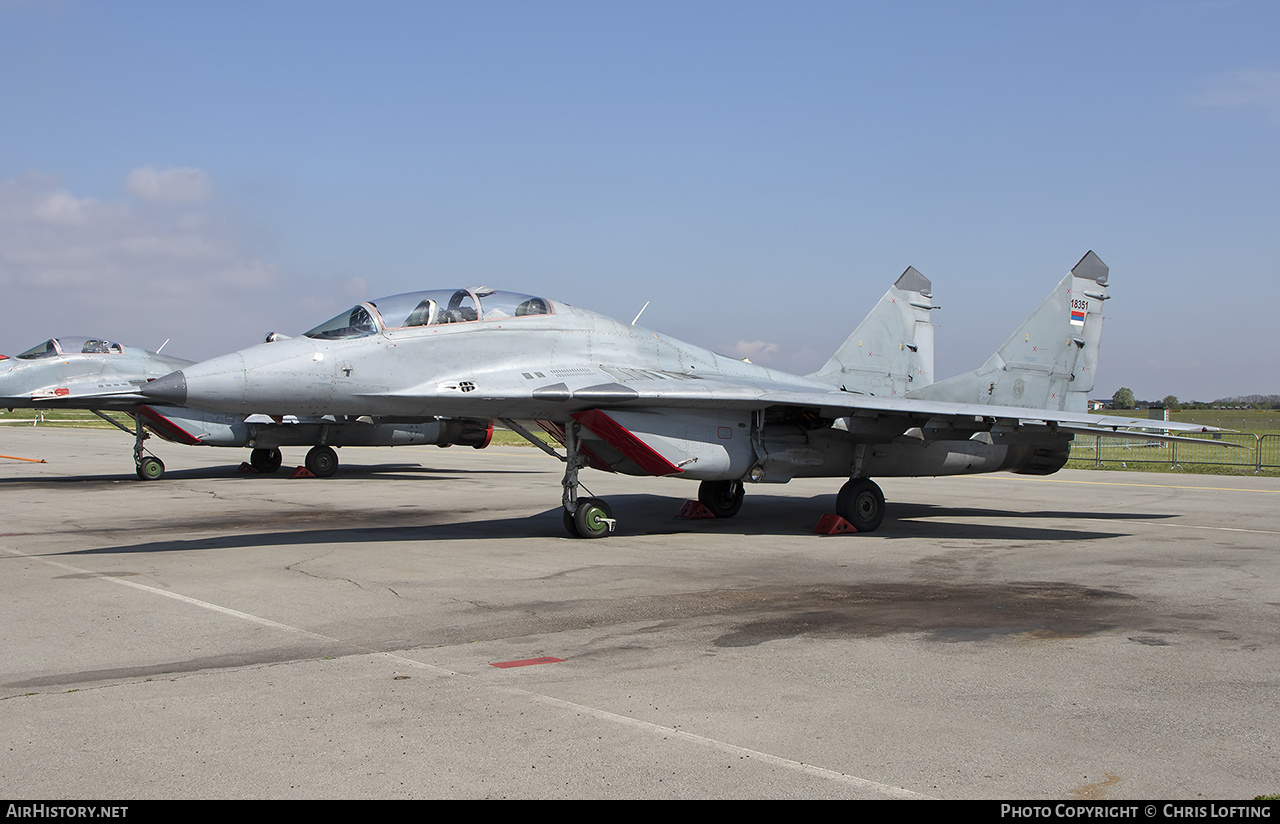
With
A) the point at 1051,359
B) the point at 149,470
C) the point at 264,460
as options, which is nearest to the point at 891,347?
the point at 1051,359

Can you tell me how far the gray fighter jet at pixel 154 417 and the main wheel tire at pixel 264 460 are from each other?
0.02m

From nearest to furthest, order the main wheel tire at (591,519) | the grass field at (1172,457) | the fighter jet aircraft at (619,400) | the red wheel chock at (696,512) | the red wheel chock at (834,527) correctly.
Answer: the fighter jet aircraft at (619,400)
the main wheel tire at (591,519)
the red wheel chock at (834,527)
the red wheel chock at (696,512)
the grass field at (1172,457)

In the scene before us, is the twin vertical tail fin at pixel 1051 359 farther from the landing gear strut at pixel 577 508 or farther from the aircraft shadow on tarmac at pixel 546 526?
the landing gear strut at pixel 577 508

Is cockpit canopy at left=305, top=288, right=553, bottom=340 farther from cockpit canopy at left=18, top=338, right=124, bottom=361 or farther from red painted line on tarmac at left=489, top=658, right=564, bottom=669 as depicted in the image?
cockpit canopy at left=18, top=338, right=124, bottom=361

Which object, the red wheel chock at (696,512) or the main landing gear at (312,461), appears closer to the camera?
the red wheel chock at (696,512)

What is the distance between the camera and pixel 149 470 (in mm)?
21547

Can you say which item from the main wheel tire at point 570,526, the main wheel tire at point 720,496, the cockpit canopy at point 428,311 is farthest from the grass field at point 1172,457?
the cockpit canopy at point 428,311

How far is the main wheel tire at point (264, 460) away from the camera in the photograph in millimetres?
23609

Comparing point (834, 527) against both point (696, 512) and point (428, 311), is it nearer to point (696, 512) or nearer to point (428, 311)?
point (696, 512)
